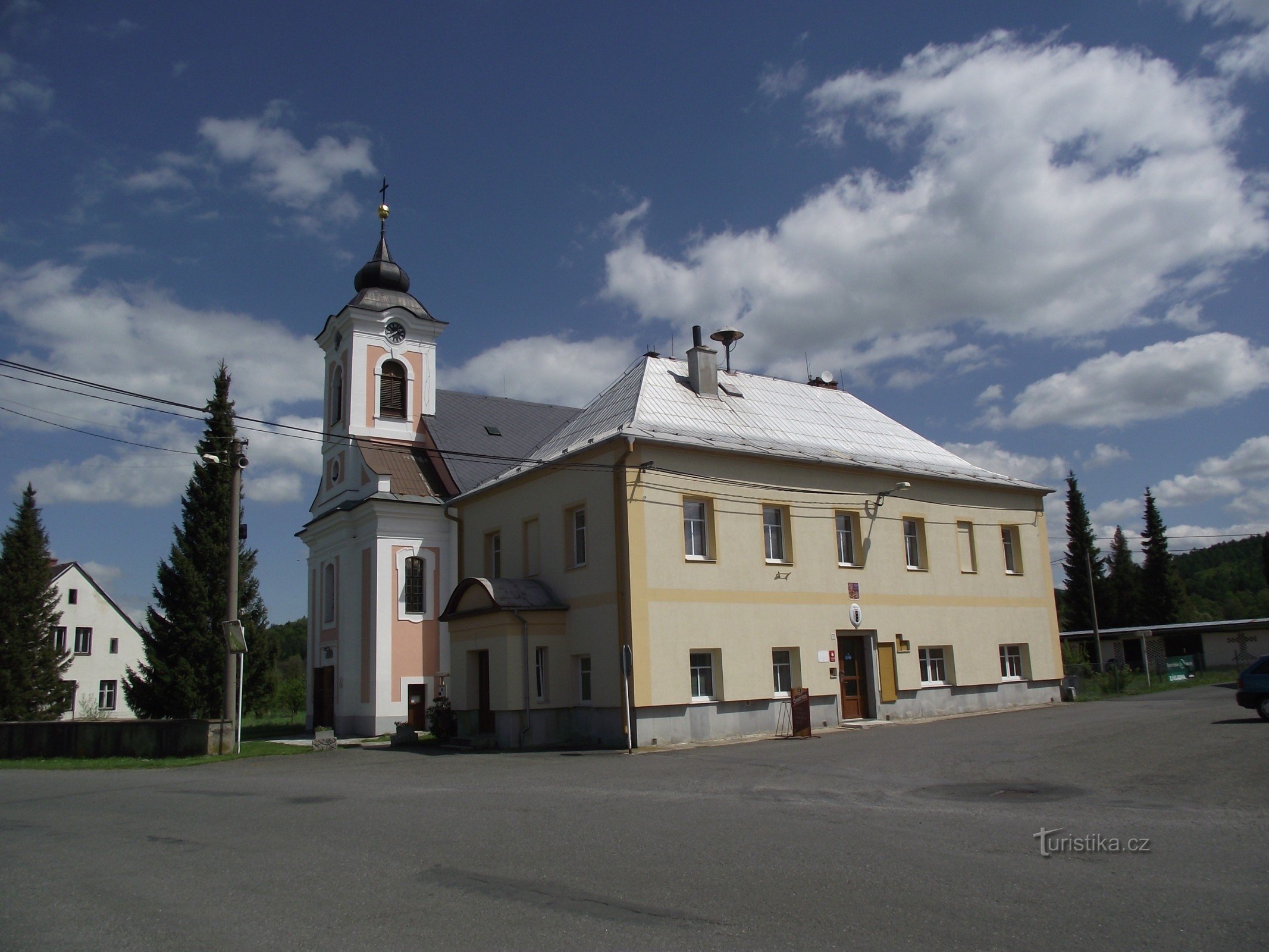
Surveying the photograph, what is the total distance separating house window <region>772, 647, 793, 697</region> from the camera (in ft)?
Result: 74.1

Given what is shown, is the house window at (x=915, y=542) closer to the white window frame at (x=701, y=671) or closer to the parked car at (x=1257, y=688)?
the white window frame at (x=701, y=671)

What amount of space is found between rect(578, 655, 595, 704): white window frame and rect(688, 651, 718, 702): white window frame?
7.80 ft

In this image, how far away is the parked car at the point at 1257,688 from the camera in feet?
60.2

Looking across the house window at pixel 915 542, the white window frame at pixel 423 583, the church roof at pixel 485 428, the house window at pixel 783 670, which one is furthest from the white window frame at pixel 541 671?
the church roof at pixel 485 428

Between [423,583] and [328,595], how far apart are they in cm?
467

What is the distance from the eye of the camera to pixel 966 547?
1099 inches

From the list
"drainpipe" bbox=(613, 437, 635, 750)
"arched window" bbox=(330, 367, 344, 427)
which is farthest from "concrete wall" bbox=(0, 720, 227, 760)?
"arched window" bbox=(330, 367, 344, 427)

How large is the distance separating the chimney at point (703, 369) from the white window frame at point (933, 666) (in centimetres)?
915

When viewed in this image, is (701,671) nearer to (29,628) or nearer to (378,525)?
(378,525)

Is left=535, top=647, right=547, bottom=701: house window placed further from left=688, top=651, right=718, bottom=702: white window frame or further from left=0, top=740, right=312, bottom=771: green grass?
left=0, top=740, right=312, bottom=771: green grass

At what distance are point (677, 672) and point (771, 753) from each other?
3741 millimetres

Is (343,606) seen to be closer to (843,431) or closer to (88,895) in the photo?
(843,431)

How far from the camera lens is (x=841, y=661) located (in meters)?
24.0

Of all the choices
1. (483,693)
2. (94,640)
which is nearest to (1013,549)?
(483,693)
